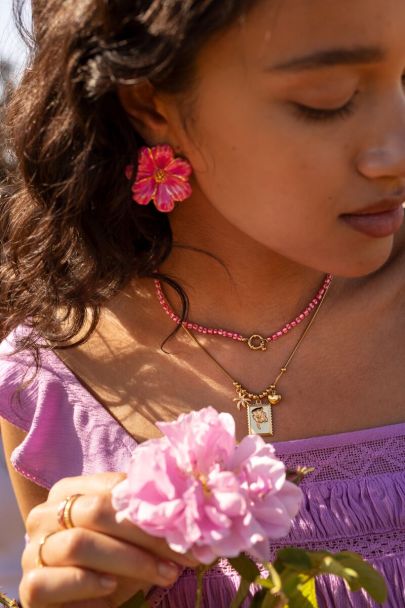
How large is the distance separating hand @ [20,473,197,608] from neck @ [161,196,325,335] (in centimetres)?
54

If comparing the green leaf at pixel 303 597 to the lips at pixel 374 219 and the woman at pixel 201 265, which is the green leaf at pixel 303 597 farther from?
the lips at pixel 374 219

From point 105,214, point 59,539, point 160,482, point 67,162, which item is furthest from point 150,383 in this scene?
point 160,482

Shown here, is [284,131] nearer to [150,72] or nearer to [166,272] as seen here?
[150,72]

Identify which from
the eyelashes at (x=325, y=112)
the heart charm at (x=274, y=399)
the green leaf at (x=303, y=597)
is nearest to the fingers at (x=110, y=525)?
the green leaf at (x=303, y=597)

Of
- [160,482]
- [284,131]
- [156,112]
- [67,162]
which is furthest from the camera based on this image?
[67,162]

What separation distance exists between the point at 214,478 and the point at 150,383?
2.47 ft

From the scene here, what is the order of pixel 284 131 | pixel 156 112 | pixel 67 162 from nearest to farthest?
pixel 284 131 < pixel 156 112 < pixel 67 162

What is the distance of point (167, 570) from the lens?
1.15 m

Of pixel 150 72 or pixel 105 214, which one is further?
pixel 105 214

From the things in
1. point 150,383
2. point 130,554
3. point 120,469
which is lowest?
point 130,554

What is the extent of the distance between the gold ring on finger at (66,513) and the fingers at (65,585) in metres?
0.06

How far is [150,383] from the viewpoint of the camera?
5.67 ft

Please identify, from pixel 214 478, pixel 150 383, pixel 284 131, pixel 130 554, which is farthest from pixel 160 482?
pixel 150 383

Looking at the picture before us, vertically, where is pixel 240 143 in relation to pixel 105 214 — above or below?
below
